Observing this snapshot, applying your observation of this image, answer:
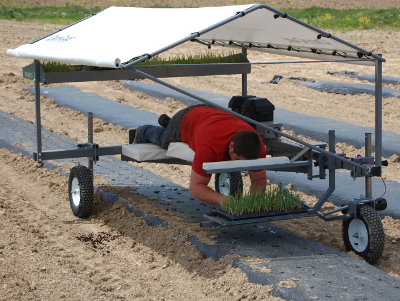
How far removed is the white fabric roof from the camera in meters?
4.71

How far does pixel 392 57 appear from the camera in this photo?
16.7m

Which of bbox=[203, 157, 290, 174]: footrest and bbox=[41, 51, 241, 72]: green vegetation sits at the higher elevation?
bbox=[41, 51, 241, 72]: green vegetation

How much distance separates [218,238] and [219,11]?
5.61 ft

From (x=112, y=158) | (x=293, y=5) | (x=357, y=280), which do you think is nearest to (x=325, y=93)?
(x=112, y=158)

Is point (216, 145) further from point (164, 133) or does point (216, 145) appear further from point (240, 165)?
point (164, 133)

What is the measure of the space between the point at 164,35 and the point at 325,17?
934 inches

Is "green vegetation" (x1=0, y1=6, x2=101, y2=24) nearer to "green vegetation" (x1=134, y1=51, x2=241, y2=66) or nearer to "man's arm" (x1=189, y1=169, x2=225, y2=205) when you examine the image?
"green vegetation" (x1=134, y1=51, x2=241, y2=66)

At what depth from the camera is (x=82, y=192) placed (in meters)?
5.98

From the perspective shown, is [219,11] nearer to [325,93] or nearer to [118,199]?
[118,199]

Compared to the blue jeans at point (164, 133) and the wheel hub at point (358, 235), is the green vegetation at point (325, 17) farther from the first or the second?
the wheel hub at point (358, 235)

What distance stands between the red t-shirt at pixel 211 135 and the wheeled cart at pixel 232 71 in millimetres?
135

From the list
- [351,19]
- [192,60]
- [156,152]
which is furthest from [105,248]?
[351,19]

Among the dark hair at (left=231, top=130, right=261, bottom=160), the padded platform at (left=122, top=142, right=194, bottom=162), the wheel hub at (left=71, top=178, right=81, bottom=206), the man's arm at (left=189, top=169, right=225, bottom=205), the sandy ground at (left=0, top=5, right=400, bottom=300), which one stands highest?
the dark hair at (left=231, top=130, right=261, bottom=160)

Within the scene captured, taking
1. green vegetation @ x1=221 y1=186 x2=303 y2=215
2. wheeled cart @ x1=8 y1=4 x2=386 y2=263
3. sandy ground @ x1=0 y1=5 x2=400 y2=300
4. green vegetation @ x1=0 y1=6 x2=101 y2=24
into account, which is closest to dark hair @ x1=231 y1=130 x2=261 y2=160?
wheeled cart @ x1=8 y1=4 x2=386 y2=263
